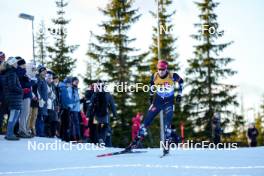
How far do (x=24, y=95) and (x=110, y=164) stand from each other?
4784 millimetres

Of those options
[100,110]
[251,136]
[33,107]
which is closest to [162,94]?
[100,110]

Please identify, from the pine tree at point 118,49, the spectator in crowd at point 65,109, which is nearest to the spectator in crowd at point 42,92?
the spectator in crowd at point 65,109

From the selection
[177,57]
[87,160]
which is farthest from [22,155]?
[177,57]

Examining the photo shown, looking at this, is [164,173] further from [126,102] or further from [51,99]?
[126,102]

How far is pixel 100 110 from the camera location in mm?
15859

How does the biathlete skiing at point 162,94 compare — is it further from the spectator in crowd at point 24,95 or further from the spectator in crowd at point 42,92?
the spectator in crowd at point 42,92

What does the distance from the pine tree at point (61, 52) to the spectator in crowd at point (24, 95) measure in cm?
2715

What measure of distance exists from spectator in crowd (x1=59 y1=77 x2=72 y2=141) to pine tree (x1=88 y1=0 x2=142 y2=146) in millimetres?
20273

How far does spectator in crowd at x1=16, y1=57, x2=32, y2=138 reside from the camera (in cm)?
1347

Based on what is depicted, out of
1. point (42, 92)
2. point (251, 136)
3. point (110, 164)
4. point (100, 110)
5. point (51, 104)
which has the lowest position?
point (110, 164)

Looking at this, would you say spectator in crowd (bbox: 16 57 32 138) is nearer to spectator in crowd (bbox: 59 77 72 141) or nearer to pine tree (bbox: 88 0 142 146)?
spectator in crowd (bbox: 59 77 72 141)

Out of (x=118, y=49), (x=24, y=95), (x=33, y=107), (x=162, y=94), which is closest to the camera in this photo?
(x=162, y=94)

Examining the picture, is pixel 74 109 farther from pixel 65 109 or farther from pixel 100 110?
pixel 100 110

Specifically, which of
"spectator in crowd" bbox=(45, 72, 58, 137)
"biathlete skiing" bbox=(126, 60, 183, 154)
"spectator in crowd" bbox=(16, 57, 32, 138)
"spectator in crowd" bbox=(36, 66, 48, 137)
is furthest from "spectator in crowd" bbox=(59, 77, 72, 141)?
"biathlete skiing" bbox=(126, 60, 183, 154)
